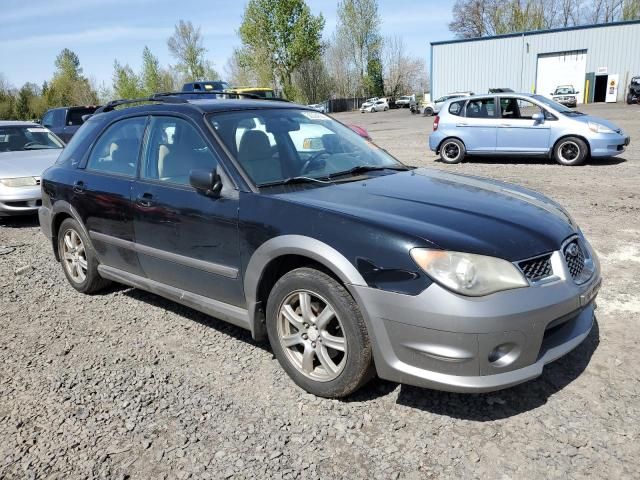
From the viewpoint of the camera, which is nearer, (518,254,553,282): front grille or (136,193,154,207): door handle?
(518,254,553,282): front grille

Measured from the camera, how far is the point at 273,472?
8.05ft

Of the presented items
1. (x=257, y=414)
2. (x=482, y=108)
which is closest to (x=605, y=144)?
(x=482, y=108)

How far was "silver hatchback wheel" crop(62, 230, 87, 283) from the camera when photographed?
485 centimetres

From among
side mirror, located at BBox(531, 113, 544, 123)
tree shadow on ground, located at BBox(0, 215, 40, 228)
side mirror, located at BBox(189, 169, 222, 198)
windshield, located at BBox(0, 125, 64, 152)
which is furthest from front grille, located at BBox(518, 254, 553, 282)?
side mirror, located at BBox(531, 113, 544, 123)

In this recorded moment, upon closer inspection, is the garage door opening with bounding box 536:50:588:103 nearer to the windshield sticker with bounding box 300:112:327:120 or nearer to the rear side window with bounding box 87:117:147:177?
the windshield sticker with bounding box 300:112:327:120

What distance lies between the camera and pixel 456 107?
1253cm

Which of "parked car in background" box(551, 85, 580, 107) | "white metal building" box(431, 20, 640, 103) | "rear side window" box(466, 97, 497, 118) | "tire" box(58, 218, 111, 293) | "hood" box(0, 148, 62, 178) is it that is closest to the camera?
"tire" box(58, 218, 111, 293)

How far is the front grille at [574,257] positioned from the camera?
2.79 m

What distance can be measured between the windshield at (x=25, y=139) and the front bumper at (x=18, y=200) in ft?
5.75

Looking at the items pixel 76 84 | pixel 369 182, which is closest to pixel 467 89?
pixel 76 84

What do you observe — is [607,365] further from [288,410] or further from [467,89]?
[467,89]

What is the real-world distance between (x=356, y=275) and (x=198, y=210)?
1.29 metres

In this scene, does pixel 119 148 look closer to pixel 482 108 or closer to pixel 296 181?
pixel 296 181

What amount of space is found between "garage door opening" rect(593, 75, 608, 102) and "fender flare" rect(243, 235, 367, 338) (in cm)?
4688
